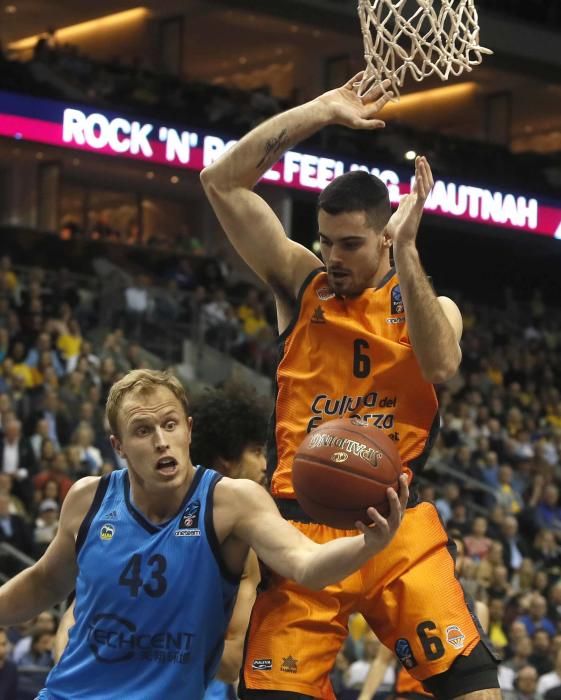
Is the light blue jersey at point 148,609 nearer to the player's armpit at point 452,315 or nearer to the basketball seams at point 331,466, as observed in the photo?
the basketball seams at point 331,466

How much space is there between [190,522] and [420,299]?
92 cm

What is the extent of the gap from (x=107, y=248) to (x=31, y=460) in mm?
8789

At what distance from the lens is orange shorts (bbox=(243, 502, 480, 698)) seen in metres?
4.32

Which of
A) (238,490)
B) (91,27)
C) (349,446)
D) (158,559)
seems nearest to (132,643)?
(158,559)

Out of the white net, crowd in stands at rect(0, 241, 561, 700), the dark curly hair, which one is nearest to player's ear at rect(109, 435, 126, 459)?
the dark curly hair

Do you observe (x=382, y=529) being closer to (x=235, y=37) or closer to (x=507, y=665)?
(x=507, y=665)

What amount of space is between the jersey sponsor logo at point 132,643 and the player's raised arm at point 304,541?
0.34m

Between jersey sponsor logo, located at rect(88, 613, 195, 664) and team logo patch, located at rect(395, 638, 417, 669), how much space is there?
69 cm

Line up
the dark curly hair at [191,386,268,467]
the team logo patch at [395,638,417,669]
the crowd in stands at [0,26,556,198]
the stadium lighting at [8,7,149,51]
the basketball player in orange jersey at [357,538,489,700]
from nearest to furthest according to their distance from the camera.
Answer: the team logo patch at [395,638,417,669] → the dark curly hair at [191,386,268,467] → the basketball player in orange jersey at [357,538,489,700] → the crowd in stands at [0,26,556,198] → the stadium lighting at [8,7,149,51]

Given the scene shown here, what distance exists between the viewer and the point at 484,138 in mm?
29469

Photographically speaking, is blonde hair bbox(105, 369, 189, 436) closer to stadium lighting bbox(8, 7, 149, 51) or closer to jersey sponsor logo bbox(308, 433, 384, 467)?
jersey sponsor logo bbox(308, 433, 384, 467)

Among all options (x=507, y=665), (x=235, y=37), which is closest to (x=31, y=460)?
(x=507, y=665)

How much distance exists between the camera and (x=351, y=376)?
14.8 ft

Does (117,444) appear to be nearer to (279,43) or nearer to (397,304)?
(397,304)
